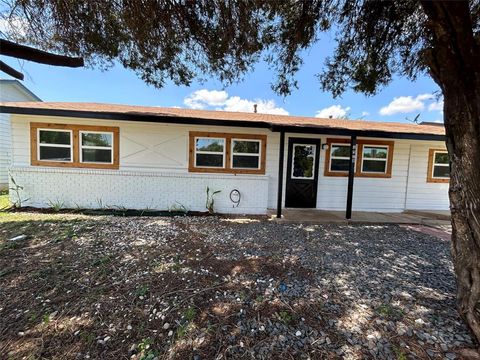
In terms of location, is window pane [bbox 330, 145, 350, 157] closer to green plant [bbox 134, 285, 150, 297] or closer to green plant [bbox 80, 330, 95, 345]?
green plant [bbox 134, 285, 150, 297]

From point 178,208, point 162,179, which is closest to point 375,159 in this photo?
point 178,208

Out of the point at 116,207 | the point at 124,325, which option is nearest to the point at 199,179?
the point at 116,207

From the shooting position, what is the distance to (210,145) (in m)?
7.92

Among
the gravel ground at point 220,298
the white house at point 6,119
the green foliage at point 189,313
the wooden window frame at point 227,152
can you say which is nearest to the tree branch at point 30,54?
the gravel ground at point 220,298

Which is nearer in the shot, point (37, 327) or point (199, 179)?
point (37, 327)

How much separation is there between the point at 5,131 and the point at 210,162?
11013mm

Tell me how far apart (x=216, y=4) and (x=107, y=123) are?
5146 mm

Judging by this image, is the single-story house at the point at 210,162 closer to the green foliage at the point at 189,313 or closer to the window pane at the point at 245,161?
the window pane at the point at 245,161

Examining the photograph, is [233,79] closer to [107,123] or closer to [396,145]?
[107,123]

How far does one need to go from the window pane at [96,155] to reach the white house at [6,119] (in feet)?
22.0

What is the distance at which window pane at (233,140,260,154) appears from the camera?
26.1 ft

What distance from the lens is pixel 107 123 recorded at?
24.7 ft

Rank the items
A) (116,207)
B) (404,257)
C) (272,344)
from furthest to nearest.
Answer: (116,207), (404,257), (272,344)

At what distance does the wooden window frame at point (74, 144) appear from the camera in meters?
7.31
